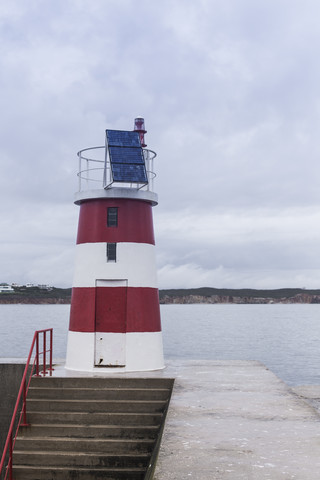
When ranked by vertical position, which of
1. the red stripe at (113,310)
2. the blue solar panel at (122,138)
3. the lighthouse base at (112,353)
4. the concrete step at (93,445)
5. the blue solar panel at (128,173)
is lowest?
the concrete step at (93,445)

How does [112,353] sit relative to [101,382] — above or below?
above

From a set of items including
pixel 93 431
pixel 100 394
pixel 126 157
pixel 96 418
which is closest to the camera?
pixel 93 431

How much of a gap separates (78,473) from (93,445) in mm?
505

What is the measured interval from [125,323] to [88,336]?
86 cm

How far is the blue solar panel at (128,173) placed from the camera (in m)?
13.5

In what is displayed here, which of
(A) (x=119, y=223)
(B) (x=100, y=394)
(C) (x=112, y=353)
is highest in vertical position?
(A) (x=119, y=223)

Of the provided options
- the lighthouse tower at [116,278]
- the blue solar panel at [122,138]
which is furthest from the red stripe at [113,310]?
the blue solar panel at [122,138]

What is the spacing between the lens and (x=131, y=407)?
439 inches

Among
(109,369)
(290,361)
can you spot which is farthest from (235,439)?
(290,361)

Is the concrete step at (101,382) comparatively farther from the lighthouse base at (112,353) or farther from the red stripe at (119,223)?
the red stripe at (119,223)

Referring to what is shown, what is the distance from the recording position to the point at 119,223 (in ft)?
45.4

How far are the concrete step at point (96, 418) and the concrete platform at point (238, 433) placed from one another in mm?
663

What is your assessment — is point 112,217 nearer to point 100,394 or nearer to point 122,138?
point 122,138

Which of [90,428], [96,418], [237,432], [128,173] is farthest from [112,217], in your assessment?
[237,432]
